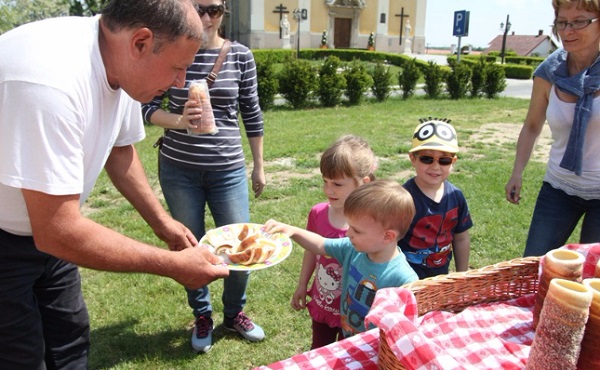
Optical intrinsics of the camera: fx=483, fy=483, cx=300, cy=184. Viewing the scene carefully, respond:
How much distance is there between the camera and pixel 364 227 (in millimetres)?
1859

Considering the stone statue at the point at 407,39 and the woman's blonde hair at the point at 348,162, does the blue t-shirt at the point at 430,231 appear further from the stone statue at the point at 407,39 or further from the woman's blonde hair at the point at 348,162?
the stone statue at the point at 407,39

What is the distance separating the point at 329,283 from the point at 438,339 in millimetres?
990

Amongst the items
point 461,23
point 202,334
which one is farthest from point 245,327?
point 461,23

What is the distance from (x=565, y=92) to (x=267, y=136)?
6.93 meters

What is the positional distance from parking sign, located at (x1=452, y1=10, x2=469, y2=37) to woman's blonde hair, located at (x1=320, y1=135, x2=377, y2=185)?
23046mm

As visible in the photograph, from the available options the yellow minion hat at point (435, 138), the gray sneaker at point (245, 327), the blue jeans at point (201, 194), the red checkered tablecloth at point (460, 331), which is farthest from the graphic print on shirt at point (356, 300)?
the gray sneaker at point (245, 327)

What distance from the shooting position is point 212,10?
2.44 meters

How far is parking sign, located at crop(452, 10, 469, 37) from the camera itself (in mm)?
23188

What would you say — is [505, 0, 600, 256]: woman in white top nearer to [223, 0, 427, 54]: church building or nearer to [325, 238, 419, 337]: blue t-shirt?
[325, 238, 419, 337]: blue t-shirt

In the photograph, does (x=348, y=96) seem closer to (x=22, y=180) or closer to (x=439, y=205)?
(x=439, y=205)

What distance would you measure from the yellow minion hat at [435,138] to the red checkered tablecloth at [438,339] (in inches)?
32.8

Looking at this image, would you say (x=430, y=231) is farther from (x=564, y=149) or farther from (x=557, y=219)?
(x=564, y=149)

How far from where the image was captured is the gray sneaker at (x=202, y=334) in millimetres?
2916

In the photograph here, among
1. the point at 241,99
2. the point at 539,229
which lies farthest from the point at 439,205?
the point at 241,99
